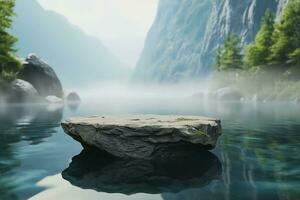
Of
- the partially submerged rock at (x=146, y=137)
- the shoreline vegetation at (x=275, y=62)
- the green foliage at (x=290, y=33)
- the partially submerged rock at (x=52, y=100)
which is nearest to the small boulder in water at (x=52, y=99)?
the partially submerged rock at (x=52, y=100)

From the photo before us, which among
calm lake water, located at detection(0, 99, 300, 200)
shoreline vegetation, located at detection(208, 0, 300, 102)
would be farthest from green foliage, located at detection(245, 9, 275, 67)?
calm lake water, located at detection(0, 99, 300, 200)

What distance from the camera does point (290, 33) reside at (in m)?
47.8

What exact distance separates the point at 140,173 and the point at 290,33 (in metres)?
45.5

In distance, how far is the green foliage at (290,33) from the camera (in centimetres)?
4669

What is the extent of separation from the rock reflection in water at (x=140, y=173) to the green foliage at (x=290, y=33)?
1637 inches

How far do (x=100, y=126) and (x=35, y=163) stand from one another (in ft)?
4.74

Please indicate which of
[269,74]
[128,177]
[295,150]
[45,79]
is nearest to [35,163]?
[128,177]

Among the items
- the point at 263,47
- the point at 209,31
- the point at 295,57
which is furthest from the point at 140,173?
the point at 209,31

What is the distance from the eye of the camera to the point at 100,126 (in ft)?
26.2

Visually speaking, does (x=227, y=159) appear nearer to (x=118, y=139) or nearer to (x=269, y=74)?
(x=118, y=139)

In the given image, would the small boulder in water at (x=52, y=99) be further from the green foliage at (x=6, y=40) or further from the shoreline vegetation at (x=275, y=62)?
the shoreline vegetation at (x=275, y=62)

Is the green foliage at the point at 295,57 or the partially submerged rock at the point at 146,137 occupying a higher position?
the green foliage at the point at 295,57

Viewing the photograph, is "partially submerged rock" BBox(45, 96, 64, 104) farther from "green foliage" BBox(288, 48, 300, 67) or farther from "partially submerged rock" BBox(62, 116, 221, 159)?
"partially submerged rock" BBox(62, 116, 221, 159)

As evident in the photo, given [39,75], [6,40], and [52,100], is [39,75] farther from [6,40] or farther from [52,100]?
[6,40]
